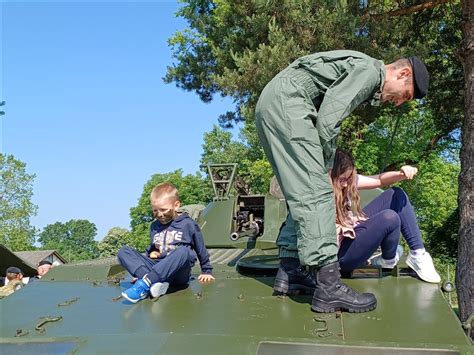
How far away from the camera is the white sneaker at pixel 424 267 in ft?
12.1

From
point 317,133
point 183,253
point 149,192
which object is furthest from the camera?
point 149,192

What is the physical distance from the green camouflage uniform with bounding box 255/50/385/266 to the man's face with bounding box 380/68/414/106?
0.16 feet

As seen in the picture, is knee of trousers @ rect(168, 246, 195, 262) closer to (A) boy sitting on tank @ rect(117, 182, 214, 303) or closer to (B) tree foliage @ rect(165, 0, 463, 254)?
(A) boy sitting on tank @ rect(117, 182, 214, 303)

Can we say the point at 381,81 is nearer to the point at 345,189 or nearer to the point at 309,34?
the point at 345,189

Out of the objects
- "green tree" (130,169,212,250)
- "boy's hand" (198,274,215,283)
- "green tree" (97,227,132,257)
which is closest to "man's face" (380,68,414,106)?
"boy's hand" (198,274,215,283)

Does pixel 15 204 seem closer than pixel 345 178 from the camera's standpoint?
No

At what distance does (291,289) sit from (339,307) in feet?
1.33

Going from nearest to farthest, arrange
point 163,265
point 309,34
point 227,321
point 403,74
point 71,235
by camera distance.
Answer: point 227,321, point 403,74, point 163,265, point 309,34, point 71,235

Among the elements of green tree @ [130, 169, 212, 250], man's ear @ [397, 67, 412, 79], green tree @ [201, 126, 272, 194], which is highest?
man's ear @ [397, 67, 412, 79]

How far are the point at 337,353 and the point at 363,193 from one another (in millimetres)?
3565

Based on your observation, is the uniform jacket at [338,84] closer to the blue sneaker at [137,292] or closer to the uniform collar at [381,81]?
the uniform collar at [381,81]

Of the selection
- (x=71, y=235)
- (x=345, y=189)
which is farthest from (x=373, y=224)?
(x=71, y=235)

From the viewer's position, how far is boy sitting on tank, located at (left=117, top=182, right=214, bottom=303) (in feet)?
11.9

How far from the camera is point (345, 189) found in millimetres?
3791
